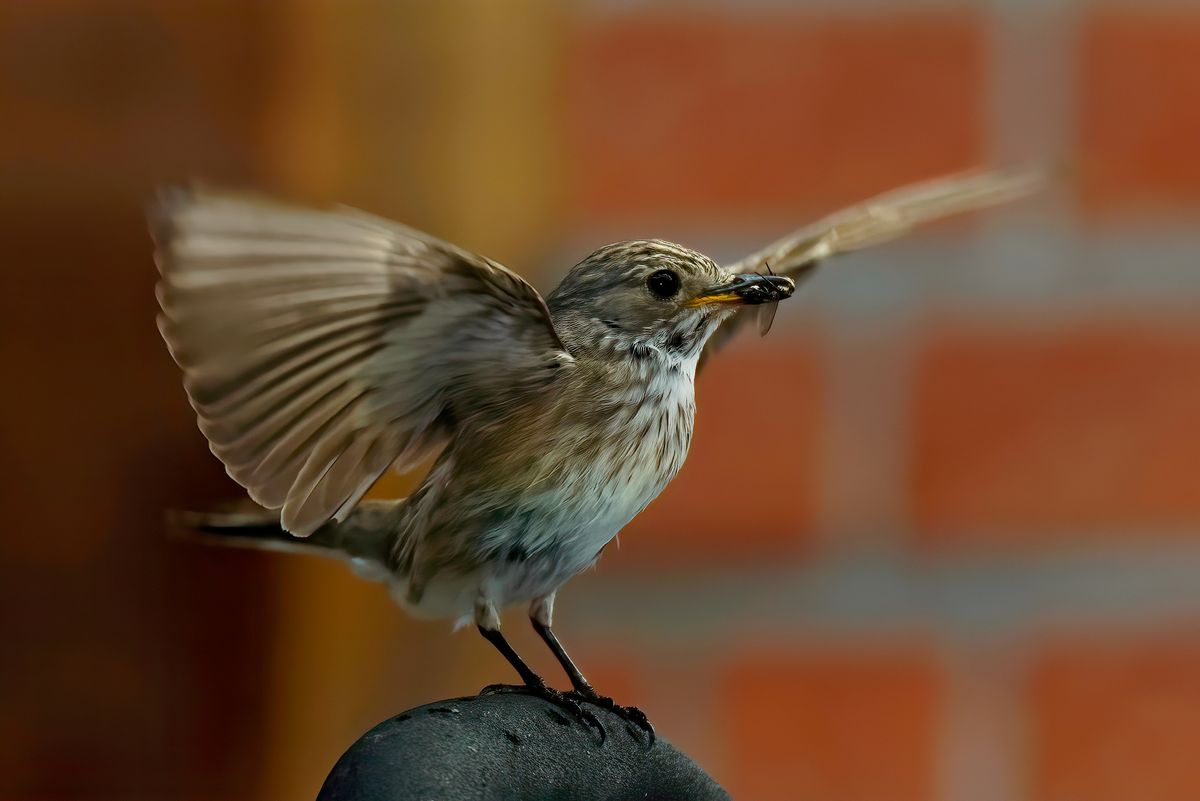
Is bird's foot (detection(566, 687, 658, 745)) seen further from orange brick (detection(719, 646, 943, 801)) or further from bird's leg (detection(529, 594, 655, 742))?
orange brick (detection(719, 646, 943, 801))

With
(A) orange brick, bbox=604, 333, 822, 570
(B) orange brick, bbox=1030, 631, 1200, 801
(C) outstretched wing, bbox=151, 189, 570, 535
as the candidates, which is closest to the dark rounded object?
(C) outstretched wing, bbox=151, 189, 570, 535

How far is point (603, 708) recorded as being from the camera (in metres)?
0.59

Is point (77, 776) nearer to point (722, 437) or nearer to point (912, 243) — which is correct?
point (722, 437)

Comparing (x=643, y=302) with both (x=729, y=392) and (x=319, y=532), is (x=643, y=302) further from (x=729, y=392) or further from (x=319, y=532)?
(x=729, y=392)

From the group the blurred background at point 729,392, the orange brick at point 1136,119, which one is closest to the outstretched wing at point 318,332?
the blurred background at point 729,392

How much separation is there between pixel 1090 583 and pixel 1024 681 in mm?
71

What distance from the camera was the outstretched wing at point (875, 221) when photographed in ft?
2.26

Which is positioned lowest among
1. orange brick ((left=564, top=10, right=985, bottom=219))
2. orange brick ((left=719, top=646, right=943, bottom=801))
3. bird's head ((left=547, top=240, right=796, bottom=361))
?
orange brick ((left=719, top=646, right=943, bottom=801))

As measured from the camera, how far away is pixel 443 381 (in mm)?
572

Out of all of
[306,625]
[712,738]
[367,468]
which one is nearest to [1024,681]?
[712,738]

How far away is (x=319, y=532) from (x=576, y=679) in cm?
14

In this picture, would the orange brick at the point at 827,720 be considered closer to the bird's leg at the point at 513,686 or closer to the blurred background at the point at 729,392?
the blurred background at the point at 729,392

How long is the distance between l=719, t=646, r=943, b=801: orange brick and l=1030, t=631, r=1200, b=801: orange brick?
72mm

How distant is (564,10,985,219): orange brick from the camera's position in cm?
94
